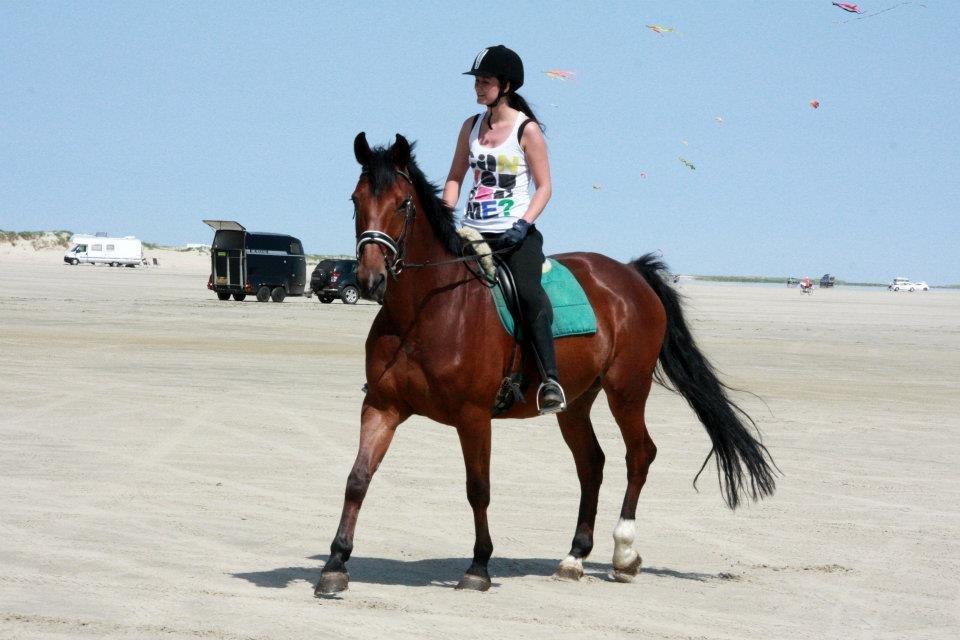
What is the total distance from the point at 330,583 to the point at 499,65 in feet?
9.56

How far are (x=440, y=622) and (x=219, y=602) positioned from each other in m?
1.07

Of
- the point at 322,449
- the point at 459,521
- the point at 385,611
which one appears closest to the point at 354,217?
the point at 385,611

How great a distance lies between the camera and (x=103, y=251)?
292 feet

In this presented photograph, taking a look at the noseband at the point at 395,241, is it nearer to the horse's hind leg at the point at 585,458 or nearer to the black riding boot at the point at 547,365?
the black riding boot at the point at 547,365

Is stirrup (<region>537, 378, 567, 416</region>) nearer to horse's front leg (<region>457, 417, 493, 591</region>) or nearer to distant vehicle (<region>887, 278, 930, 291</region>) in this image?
horse's front leg (<region>457, 417, 493, 591</region>)

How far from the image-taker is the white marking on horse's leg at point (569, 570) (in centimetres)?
690

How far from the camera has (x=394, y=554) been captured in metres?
7.32

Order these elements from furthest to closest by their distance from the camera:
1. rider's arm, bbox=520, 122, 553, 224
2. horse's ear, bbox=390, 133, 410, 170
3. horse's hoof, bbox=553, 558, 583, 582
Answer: horse's hoof, bbox=553, 558, 583, 582
rider's arm, bbox=520, 122, 553, 224
horse's ear, bbox=390, 133, 410, 170

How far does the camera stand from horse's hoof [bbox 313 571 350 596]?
6.00 m

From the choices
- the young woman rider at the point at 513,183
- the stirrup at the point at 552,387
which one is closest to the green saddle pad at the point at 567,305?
the young woman rider at the point at 513,183

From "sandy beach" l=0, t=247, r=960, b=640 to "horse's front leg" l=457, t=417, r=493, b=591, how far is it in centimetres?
13

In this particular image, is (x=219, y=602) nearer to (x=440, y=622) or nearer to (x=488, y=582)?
(x=440, y=622)

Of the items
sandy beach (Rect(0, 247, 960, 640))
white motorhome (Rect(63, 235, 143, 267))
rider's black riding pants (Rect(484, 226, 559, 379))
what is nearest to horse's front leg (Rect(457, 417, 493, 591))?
sandy beach (Rect(0, 247, 960, 640))

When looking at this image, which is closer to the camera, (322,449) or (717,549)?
(717,549)
